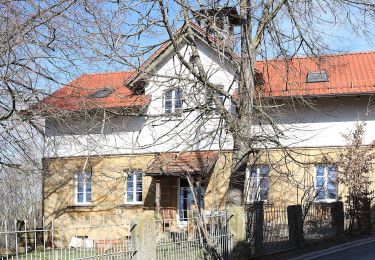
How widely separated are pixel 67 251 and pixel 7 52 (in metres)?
4.84

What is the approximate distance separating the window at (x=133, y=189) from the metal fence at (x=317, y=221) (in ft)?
31.9

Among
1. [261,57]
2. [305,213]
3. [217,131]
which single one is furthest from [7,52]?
[305,213]

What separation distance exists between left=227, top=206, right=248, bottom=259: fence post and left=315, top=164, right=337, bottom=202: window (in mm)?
9610

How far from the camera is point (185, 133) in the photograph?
13.4 metres

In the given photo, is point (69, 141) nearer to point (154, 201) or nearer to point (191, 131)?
point (191, 131)

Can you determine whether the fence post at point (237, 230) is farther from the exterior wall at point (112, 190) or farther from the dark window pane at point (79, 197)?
the dark window pane at point (79, 197)

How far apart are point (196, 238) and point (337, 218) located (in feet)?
26.5

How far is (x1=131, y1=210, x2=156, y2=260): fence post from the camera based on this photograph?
8.56 m

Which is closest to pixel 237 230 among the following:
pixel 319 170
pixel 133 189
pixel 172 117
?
pixel 172 117

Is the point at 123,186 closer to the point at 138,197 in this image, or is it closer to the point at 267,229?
the point at 138,197

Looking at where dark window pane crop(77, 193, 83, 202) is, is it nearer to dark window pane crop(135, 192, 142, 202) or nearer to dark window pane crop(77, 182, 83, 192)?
dark window pane crop(77, 182, 83, 192)

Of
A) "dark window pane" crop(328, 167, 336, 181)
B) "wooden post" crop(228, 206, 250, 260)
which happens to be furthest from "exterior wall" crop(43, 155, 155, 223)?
"wooden post" crop(228, 206, 250, 260)

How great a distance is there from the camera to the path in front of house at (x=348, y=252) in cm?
1312

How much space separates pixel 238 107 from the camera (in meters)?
12.9
